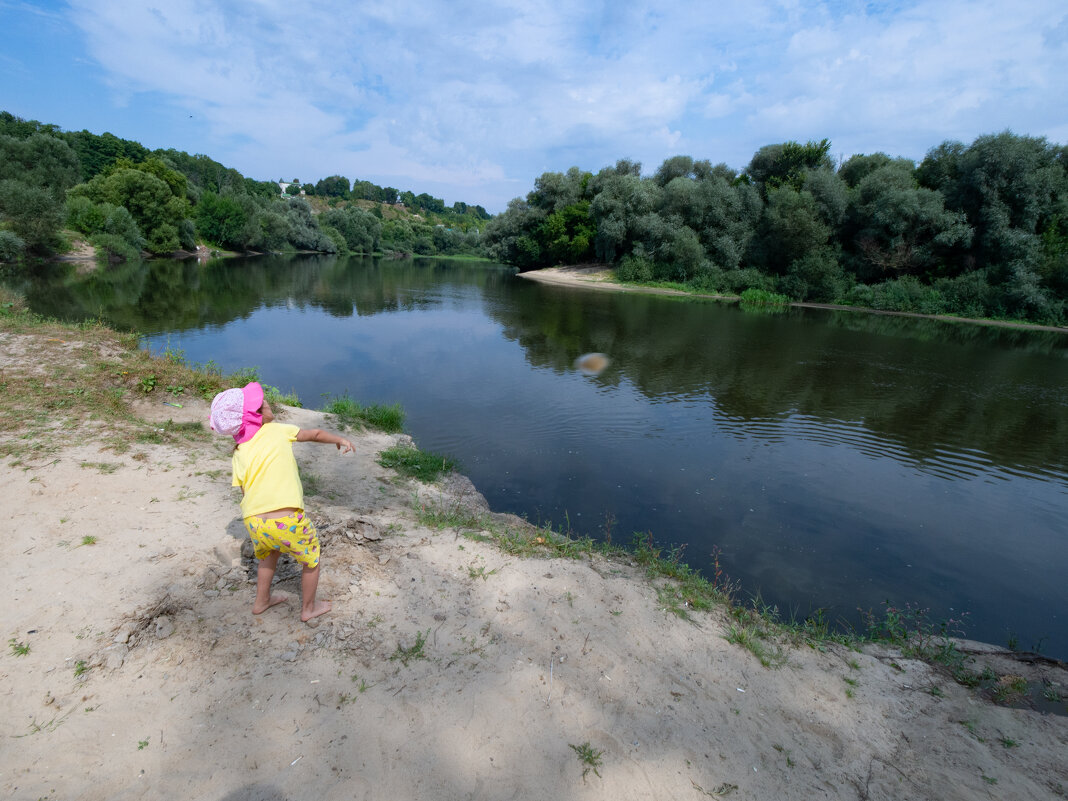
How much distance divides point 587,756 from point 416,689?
1.18 metres

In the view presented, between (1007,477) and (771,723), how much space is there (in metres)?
10.00

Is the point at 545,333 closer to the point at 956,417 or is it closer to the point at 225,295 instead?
the point at 956,417

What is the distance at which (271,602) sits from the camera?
4.09 metres

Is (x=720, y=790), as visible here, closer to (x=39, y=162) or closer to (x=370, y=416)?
(x=370, y=416)

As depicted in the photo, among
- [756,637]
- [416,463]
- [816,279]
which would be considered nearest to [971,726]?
[756,637]

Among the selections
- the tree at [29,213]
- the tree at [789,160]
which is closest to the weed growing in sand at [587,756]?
the tree at [29,213]

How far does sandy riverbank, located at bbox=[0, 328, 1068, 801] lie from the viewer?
2957 millimetres

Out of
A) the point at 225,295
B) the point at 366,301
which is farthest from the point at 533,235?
the point at 225,295

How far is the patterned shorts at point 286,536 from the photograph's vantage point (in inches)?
144

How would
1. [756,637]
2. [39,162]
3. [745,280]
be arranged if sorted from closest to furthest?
1. [756,637]
2. [745,280]
3. [39,162]

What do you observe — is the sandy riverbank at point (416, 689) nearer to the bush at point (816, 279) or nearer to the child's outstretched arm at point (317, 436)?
the child's outstretched arm at point (317, 436)

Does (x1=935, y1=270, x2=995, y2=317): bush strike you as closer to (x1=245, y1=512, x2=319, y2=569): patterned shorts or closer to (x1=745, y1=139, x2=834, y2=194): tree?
(x1=745, y1=139, x2=834, y2=194): tree

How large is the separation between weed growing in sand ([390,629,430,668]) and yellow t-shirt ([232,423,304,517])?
1284 millimetres

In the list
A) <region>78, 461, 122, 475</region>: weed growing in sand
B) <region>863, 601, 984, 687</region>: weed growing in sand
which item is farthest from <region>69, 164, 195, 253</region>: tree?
<region>863, 601, 984, 687</region>: weed growing in sand
